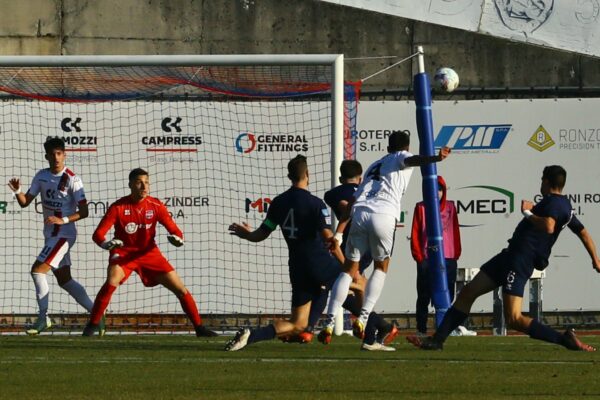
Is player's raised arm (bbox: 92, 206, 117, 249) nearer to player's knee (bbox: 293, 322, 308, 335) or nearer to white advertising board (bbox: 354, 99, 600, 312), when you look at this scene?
player's knee (bbox: 293, 322, 308, 335)

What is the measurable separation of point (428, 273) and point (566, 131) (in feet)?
13.5

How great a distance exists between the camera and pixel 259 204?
19.2 meters

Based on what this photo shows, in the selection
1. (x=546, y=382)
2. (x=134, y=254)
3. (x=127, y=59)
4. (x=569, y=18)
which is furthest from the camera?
(x=569, y=18)

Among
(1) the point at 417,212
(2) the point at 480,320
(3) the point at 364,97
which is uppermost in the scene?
(3) the point at 364,97

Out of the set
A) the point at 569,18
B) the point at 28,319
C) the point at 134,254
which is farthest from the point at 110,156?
the point at 569,18

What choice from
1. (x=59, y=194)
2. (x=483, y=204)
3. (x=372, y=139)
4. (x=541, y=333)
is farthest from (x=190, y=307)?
(x=483, y=204)

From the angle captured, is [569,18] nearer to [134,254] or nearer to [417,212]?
[417,212]

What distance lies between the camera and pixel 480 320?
19422mm

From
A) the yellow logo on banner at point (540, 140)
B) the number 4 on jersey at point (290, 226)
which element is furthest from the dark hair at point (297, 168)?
the yellow logo on banner at point (540, 140)

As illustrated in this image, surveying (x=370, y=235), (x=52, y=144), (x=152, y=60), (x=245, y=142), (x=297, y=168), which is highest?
(x=152, y=60)

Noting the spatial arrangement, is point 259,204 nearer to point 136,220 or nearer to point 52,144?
point 52,144

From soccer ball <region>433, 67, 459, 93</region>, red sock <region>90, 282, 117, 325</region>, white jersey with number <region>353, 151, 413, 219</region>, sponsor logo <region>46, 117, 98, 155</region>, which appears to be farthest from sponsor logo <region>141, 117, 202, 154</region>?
white jersey with number <region>353, 151, 413, 219</region>

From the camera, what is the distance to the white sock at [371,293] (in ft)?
42.2

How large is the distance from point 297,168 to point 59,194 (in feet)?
12.1
